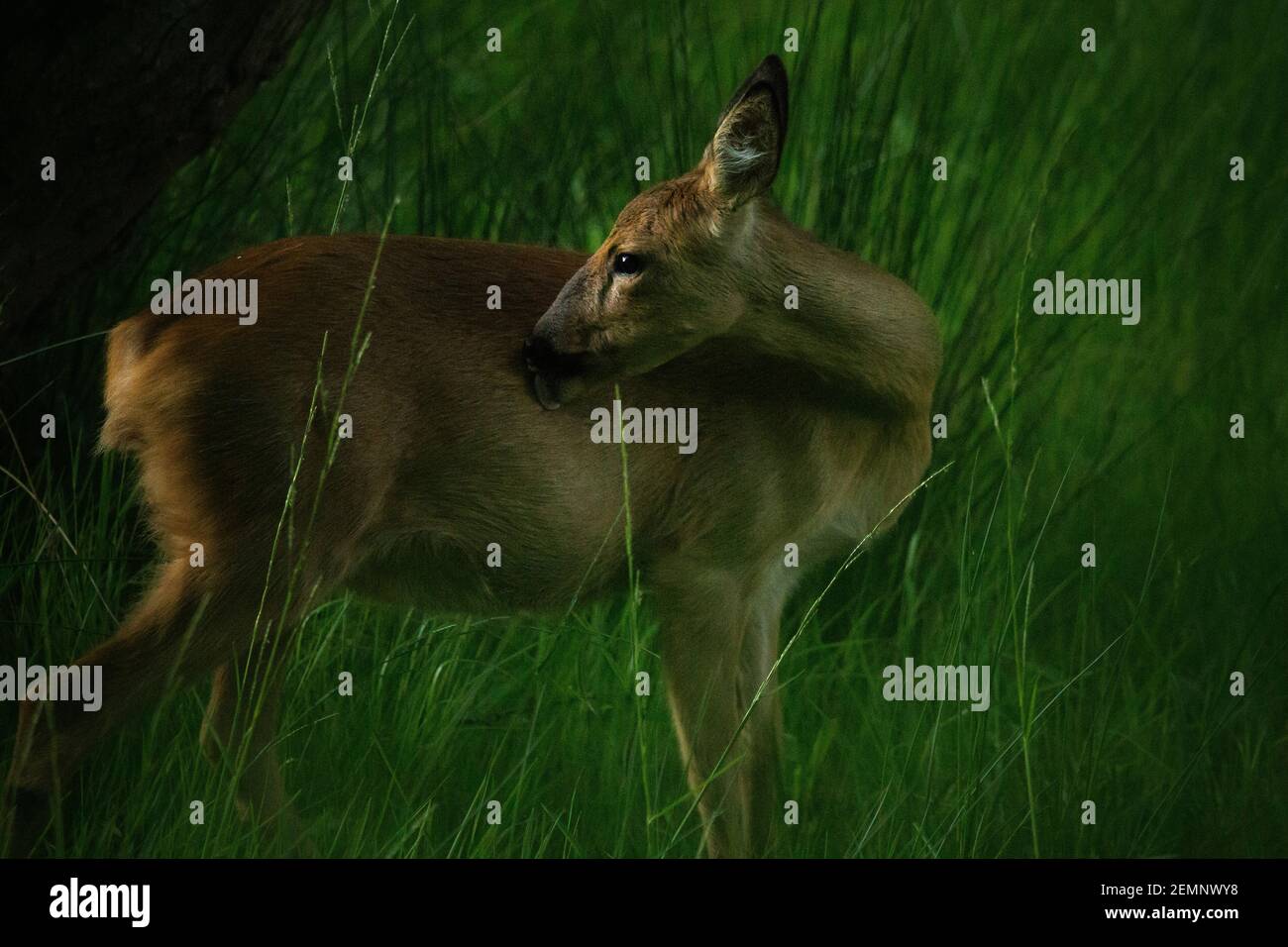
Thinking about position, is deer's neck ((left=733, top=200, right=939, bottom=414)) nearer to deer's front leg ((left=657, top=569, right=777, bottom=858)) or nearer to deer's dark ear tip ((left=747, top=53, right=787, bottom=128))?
deer's dark ear tip ((left=747, top=53, right=787, bottom=128))

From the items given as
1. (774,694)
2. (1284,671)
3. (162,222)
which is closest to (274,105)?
(162,222)

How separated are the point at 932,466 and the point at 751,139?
173 centimetres

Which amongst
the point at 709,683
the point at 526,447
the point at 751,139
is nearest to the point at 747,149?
the point at 751,139

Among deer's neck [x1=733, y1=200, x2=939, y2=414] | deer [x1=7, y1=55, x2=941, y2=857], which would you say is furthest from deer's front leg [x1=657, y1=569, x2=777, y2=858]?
deer's neck [x1=733, y1=200, x2=939, y2=414]

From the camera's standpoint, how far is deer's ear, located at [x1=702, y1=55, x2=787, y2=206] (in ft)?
13.7

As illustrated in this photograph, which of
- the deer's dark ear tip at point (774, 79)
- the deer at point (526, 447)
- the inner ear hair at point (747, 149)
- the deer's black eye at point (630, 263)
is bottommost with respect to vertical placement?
the deer at point (526, 447)

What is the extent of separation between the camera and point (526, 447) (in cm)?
453

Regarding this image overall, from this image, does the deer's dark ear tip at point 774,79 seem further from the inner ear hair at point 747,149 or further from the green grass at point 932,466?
the green grass at point 932,466

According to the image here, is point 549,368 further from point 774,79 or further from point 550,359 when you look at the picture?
point 774,79

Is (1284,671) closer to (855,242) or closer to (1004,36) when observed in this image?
(855,242)

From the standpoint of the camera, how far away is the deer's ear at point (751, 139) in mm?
4176

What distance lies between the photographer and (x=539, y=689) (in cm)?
490

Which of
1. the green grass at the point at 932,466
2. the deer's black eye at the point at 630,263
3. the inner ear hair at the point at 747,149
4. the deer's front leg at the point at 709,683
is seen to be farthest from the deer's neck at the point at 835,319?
the deer's front leg at the point at 709,683
